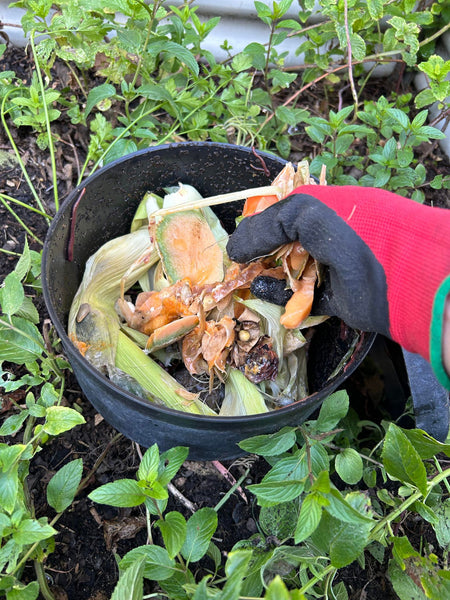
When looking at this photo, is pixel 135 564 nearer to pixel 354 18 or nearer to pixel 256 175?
pixel 256 175

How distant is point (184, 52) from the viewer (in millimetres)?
1342

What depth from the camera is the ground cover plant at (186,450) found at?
3.00 ft

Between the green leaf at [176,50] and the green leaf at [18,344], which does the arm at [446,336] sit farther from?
the green leaf at [176,50]

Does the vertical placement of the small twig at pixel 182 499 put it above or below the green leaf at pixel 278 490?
below

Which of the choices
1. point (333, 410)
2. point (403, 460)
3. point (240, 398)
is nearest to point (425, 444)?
point (403, 460)

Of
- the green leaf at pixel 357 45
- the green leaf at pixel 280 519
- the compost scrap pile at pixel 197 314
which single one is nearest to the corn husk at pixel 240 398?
the compost scrap pile at pixel 197 314

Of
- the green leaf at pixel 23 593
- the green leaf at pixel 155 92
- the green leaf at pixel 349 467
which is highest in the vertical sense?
the green leaf at pixel 155 92

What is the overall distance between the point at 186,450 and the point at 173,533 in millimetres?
155

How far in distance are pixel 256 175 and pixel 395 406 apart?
81 centimetres

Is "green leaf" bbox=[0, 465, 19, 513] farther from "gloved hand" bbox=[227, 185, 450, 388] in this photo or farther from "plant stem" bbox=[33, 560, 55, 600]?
"gloved hand" bbox=[227, 185, 450, 388]

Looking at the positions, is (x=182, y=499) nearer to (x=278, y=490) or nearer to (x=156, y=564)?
(x=156, y=564)

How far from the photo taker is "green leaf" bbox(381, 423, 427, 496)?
0.91 metres

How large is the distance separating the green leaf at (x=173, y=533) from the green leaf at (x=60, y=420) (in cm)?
26

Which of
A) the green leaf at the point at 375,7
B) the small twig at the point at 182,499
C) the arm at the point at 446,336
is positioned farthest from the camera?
the green leaf at the point at 375,7
